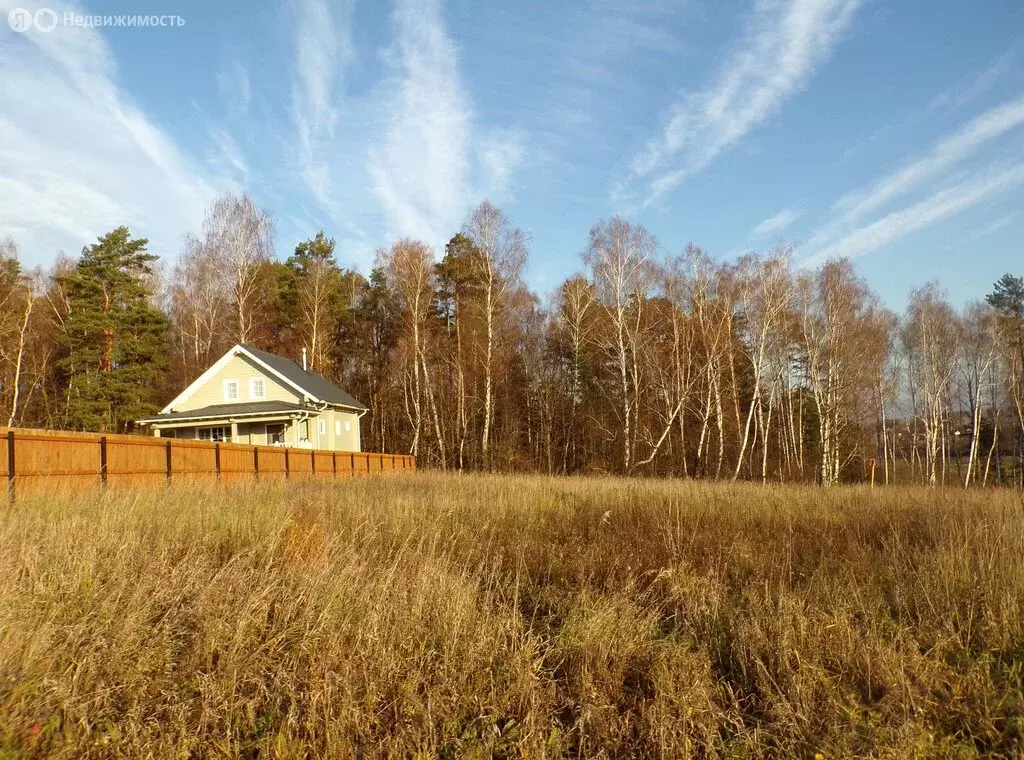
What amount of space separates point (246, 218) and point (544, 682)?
99.7ft

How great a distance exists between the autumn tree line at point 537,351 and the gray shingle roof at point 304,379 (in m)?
2.98

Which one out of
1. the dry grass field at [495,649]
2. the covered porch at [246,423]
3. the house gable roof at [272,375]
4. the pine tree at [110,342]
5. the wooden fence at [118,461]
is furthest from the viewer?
the pine tree at [110,342]

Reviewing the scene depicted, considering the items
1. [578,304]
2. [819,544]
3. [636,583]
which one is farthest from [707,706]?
[578,304]

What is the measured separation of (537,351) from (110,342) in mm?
22022

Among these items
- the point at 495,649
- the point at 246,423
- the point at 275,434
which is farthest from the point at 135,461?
the point at 246,423

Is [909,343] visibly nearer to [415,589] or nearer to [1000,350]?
[1000,350]

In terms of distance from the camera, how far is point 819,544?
19.5 feet

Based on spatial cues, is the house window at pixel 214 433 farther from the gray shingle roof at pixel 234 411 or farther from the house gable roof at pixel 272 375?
the house gable roof at pixel 272 375

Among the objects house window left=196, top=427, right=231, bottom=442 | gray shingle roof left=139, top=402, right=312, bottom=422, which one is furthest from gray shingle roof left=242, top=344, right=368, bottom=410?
house window left=196, top=427, right=231, bottom=442

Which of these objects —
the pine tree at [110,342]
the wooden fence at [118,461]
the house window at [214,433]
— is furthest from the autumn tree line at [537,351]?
the wooden fence at [118,461]

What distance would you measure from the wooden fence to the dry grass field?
155 inches

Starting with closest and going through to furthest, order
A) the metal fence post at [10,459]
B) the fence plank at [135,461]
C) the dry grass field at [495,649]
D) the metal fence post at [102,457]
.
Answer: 1. the dry grass field at [495,649]
2. the metal fence post at [10,459]
3. the metal fence post at [102,457]
4. the fence plank at [135,461]

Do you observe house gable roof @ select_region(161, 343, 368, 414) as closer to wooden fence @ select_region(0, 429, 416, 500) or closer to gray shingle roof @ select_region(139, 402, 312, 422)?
gray shingle roof @ select_region(139, 402, 312, 422)

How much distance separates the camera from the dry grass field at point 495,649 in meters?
2.72
